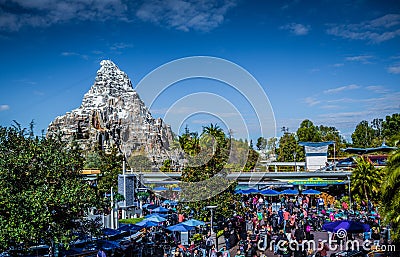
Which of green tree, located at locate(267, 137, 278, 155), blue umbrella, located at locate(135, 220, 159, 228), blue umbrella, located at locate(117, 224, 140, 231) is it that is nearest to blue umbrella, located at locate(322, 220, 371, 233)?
blue umbrella, located at locate(135, 220, 159, 228)

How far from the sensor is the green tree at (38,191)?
12664 millimetres

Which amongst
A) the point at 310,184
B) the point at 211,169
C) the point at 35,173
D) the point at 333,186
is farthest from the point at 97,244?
the point at 333,186

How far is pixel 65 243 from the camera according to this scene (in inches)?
526

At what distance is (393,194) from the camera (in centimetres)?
1300

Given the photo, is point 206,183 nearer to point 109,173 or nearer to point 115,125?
point 109,173

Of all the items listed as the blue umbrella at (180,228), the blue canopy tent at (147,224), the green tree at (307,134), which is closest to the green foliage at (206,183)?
the blue canopy tent at (147,224)

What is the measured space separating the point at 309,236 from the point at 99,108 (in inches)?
4833

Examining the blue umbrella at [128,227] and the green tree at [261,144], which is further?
the green tree at [261,144]

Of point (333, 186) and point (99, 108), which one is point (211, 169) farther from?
point (99, 108)

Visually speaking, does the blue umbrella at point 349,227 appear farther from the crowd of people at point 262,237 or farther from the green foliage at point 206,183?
the green foliage at point 206,183

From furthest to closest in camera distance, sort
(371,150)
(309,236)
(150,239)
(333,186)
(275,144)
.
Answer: (275,144), (371,150), (333,186), (150,239), (309,236)
